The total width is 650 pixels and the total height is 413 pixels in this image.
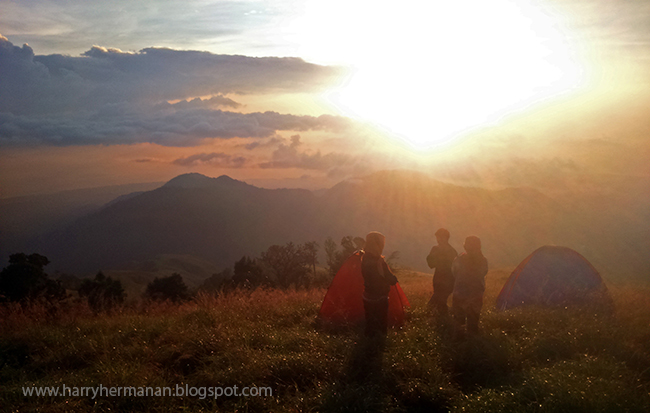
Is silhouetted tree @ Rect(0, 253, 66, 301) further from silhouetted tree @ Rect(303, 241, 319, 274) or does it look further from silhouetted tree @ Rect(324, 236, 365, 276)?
silhouetted tree @ Rect(303, 241, 319, 274)

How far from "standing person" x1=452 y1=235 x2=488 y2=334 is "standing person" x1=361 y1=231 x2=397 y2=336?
1436 millimetres

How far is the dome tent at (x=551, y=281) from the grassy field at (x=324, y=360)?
125 cm

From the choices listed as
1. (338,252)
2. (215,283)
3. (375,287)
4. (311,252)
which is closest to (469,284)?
(375,287)

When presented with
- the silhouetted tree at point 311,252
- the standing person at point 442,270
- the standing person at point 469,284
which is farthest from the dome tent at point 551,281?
the silhouetted tree at point 311,252

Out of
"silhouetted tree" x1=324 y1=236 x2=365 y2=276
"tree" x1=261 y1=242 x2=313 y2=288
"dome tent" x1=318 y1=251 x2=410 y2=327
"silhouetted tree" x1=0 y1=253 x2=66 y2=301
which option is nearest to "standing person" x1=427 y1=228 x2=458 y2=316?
"dome tent" x1=318 y1=251 x2=410 y2=327

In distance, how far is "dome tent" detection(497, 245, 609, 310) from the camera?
9.06 m

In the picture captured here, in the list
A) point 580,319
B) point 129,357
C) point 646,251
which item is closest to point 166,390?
point 129,357

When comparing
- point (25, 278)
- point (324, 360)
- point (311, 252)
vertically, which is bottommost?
point (311, 252)

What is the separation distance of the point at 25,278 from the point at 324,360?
29.6 metres

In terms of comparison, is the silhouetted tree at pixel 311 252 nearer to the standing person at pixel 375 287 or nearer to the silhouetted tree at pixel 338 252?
the silhouetted tree at pixel 338 252

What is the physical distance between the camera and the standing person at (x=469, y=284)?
689cm

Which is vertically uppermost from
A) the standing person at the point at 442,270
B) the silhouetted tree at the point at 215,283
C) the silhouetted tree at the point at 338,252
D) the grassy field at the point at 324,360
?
the standing person at the point at 442,270

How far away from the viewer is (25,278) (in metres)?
26.3

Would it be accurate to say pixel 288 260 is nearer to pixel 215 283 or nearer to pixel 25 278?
pixel 215 283
